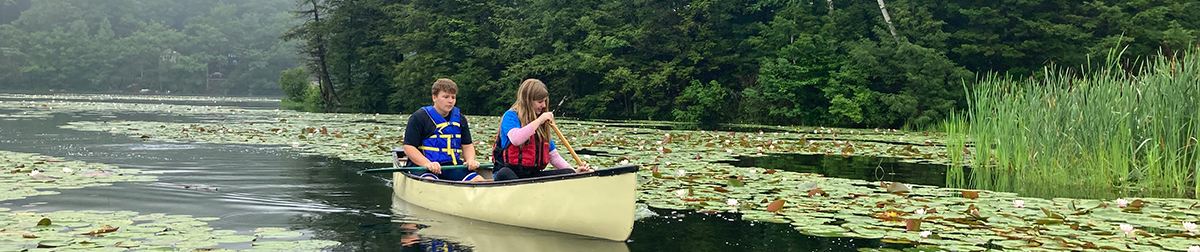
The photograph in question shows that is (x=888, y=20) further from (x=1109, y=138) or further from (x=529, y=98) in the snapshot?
(x=529, y=98)

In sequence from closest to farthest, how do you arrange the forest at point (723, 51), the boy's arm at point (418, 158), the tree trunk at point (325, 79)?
the boy's arm at point (418, 158), the forest at point (723, 51), the tree trunk at point (325, 79)

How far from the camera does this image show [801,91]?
32844mm

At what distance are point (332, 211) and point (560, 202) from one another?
241 centimetres

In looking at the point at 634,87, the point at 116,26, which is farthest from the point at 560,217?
the point at 116,26

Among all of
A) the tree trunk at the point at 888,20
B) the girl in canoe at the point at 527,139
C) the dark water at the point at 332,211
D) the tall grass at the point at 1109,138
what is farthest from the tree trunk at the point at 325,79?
the girl in canoe at the point at 527,139

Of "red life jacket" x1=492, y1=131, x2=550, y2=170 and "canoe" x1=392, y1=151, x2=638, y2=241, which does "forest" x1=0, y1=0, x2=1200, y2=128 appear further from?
"canoe" x1=392, y1=151, x2=638, y2=241

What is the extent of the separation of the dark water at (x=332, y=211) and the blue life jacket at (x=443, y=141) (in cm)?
62

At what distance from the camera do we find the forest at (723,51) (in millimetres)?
29422

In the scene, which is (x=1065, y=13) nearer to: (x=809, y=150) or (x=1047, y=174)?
(x=809, y=150)

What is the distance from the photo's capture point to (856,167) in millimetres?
12883

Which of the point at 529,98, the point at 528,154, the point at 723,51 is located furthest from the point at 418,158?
the point at 723,51

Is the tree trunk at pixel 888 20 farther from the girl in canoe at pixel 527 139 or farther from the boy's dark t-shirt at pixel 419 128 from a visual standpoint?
the girl in canoe at pixel 527 139

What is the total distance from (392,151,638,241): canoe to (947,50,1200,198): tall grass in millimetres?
5167

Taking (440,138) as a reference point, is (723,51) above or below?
above
